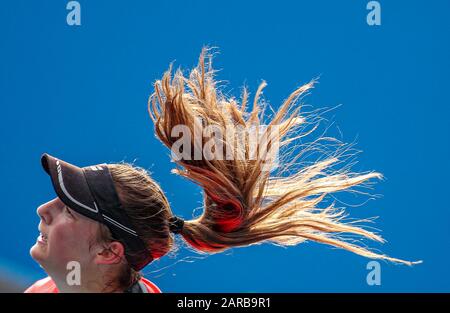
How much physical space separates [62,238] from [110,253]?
0.16 metres

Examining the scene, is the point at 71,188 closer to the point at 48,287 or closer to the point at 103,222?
the point at 103,222

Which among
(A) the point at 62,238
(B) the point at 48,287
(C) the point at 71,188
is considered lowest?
(B) the point at 48,287

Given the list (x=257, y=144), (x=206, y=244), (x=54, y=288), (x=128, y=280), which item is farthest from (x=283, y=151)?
(x=54, y=288)

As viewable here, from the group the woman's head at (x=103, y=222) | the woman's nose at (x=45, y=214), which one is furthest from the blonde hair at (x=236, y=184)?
the woman's nose at (x=45, y=214)

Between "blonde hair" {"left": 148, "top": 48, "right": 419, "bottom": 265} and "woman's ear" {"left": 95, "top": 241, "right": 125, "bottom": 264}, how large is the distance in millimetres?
202

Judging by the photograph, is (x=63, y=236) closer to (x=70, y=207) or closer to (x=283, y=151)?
(x=70, y=207)

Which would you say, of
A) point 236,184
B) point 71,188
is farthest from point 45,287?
point 236,184

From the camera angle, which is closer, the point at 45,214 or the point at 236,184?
the point at 45,214

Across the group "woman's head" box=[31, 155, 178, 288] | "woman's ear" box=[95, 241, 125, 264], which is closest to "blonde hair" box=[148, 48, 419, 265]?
"woman's head" box=[31, 155, 178, 288]

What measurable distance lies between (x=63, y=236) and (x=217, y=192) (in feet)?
1.66

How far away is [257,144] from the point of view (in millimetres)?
2480

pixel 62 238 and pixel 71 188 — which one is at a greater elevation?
pixel 71 188

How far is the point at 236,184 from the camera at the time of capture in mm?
2434

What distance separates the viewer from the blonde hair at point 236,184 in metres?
2.38
